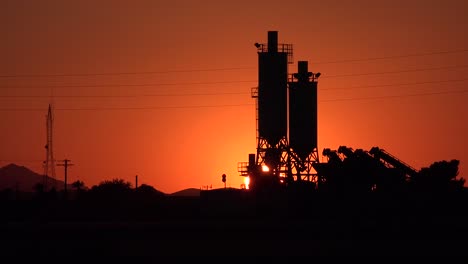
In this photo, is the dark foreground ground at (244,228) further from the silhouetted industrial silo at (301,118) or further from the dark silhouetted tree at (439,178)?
the silhouetted industrial silo at (301,118)

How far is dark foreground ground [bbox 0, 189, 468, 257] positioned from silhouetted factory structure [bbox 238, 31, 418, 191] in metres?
3.99

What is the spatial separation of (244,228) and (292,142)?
30998 mm

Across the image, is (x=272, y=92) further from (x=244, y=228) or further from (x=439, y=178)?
(x=244, y=228)

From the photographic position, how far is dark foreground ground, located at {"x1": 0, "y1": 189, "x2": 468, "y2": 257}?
40.6 m

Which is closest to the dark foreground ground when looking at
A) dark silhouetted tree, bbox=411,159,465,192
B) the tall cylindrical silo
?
dark silhouetted tree, bbox=411,159,465,192

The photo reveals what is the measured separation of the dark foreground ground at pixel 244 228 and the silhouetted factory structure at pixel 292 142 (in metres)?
3.99

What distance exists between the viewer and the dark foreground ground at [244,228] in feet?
133

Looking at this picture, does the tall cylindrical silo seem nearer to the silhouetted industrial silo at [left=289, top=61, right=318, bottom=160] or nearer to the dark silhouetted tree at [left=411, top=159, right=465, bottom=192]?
the silhouetted industrial silo at [left=289, top=61, right=318, bottom=160]

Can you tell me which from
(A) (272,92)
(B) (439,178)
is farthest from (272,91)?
(B) (439,178)

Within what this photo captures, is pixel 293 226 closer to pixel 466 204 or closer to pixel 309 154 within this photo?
pixel 466 204

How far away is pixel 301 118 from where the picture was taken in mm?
82812

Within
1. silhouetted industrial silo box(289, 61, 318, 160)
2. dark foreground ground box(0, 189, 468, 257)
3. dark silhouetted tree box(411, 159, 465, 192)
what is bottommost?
dark foreground ground box(0, 189, 468, 257)

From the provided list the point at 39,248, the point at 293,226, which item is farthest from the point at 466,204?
the point at 39,248

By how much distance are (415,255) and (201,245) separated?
10.1m
